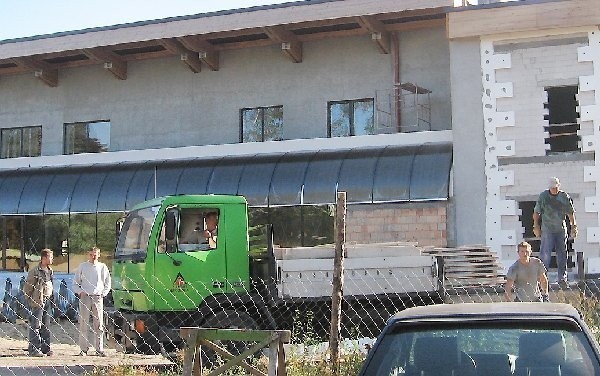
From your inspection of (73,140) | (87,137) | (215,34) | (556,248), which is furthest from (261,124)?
(556,248)

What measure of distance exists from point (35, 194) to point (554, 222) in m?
14.7

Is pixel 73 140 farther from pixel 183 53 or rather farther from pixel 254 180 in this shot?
pixel 254 180

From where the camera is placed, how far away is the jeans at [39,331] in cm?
1326

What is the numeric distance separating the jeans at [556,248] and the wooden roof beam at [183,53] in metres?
12.5

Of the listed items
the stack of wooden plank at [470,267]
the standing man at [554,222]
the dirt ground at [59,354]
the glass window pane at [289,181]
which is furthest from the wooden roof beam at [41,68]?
the standing man at [554,222]

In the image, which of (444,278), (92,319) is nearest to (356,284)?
(444,278)

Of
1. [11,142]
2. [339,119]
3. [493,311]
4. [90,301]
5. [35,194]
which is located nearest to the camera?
[493,311]

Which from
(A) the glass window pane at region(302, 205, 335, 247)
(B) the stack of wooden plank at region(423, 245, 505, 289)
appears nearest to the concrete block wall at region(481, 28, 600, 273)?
(A) the glass window pane at region(302, 205, 335, 247)

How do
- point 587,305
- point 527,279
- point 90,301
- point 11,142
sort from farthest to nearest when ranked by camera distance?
point 11,142 → point 90,301 → point 587,305 → point 527,279

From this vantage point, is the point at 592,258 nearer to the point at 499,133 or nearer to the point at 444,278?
the point at 499,133

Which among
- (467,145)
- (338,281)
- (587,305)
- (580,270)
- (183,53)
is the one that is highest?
(183,53)

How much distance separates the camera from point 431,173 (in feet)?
60.3

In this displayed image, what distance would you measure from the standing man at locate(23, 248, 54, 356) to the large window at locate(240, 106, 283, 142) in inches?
378

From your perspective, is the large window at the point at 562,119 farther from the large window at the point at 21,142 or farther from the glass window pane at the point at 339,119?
the large window at the point at 21,142
